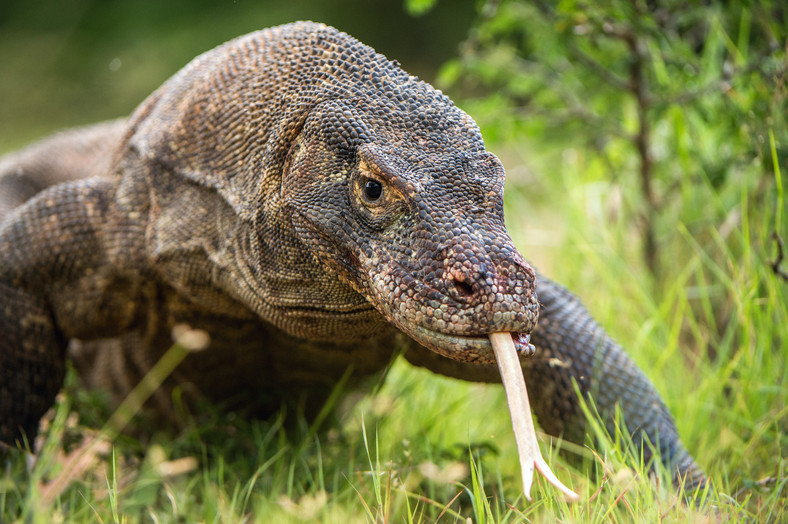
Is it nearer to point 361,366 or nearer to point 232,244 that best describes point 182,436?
point 361,366

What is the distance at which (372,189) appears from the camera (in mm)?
2000

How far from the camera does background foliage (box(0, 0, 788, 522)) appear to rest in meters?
2.41

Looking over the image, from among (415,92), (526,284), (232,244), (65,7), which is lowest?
(65,7)

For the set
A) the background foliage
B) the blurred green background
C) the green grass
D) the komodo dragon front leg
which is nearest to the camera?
the green grass

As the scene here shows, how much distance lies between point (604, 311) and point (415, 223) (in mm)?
2061

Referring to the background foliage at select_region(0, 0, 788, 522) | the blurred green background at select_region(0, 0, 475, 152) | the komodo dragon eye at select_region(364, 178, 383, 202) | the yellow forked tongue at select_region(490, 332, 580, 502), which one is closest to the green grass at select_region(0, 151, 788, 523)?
the background foliage at select_region(0, 0, 788, 522)

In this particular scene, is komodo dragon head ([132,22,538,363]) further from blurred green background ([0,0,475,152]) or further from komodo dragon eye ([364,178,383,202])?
blurred green background ([0,0,475,152])

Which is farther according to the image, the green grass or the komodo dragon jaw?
the green grass

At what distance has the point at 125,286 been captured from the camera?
263 centimetres

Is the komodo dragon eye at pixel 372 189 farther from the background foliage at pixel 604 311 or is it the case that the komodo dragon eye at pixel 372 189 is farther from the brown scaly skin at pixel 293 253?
the background foliage at pixel 604 311

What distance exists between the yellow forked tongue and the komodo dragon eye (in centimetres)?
42

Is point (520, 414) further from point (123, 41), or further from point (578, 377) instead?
point (123, 41)

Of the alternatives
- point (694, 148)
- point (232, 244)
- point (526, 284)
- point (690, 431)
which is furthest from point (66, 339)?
point (694, 148)

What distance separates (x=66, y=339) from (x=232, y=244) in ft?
2.52
